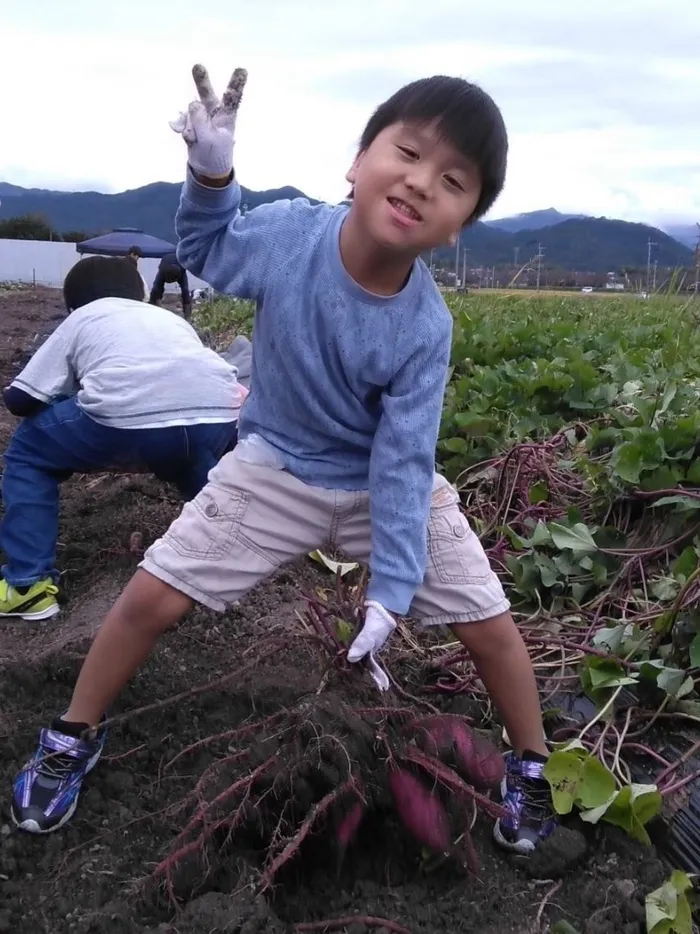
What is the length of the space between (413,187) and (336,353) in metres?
0.33

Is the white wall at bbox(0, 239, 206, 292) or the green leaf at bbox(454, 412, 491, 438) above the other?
the green leaf at bbox(454, 412, 491, 438)

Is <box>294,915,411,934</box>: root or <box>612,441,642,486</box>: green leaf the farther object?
<box>612,441,642,486</box>: green leaf

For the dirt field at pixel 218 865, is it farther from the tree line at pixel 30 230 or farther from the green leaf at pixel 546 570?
the tree line at pixel 30 230

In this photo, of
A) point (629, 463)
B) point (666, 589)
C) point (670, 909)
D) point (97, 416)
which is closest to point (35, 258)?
point (97, 416)

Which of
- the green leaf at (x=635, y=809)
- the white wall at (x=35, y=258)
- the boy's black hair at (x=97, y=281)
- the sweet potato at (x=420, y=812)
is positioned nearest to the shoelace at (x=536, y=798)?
the green leaf at (x=635, y=809)

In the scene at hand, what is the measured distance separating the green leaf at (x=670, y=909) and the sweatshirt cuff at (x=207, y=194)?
138 cm

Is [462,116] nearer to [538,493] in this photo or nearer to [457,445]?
[538,493]

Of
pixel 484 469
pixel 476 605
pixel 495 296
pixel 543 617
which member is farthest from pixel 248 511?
pixel 495 296

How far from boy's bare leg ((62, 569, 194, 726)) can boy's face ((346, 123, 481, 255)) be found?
0.74 metres

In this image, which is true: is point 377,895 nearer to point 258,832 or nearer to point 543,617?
point 258,832

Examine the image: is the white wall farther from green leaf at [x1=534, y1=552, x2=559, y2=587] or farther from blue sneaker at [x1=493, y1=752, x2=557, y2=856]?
blue sneaker at [x1=493, y1=752, x2=557, y2=856]

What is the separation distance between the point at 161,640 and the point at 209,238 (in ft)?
3.62

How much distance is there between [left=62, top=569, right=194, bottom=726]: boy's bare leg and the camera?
1.69 m

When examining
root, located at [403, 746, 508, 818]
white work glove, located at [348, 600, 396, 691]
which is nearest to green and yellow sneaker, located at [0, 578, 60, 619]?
white work glove, located at [348, 600, 396, 691]
